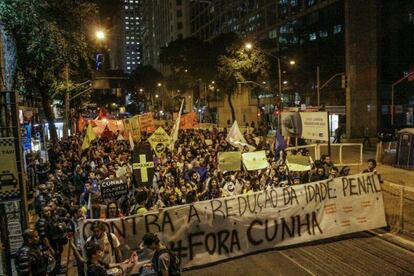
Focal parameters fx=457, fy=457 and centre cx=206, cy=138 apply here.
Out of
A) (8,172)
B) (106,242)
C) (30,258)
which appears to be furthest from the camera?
(106,242)

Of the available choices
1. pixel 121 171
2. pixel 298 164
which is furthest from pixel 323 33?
pixel 121 171

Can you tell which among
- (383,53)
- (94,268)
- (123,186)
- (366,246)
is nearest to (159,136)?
(123,186)

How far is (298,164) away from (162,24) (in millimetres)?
137105

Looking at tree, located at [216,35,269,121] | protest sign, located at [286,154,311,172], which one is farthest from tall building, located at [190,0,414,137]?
protest sign, located at [286,154,311,172]

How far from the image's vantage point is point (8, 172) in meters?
7.31

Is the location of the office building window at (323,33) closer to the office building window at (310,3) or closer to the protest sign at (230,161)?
the office building window at (310,3)

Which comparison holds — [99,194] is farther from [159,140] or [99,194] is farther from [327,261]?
[327,261]

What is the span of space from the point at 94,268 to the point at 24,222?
2827 mm

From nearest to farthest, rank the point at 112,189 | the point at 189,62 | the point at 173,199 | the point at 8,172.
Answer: the point at 8,172
the point at 173,199
the point at 112,189
the point at 189,62

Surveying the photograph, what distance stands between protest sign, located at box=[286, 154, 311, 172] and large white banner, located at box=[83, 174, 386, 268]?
2.89m

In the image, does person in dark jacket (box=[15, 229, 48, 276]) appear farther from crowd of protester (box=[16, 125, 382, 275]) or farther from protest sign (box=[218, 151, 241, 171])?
protest sign (box=[218, 151, 241, 171])

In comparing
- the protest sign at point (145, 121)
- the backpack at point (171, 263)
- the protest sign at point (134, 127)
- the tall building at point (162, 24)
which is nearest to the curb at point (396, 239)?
the backpack at point (171, 263)

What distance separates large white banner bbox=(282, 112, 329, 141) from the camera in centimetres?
1525

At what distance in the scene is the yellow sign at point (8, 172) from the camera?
7270mm
